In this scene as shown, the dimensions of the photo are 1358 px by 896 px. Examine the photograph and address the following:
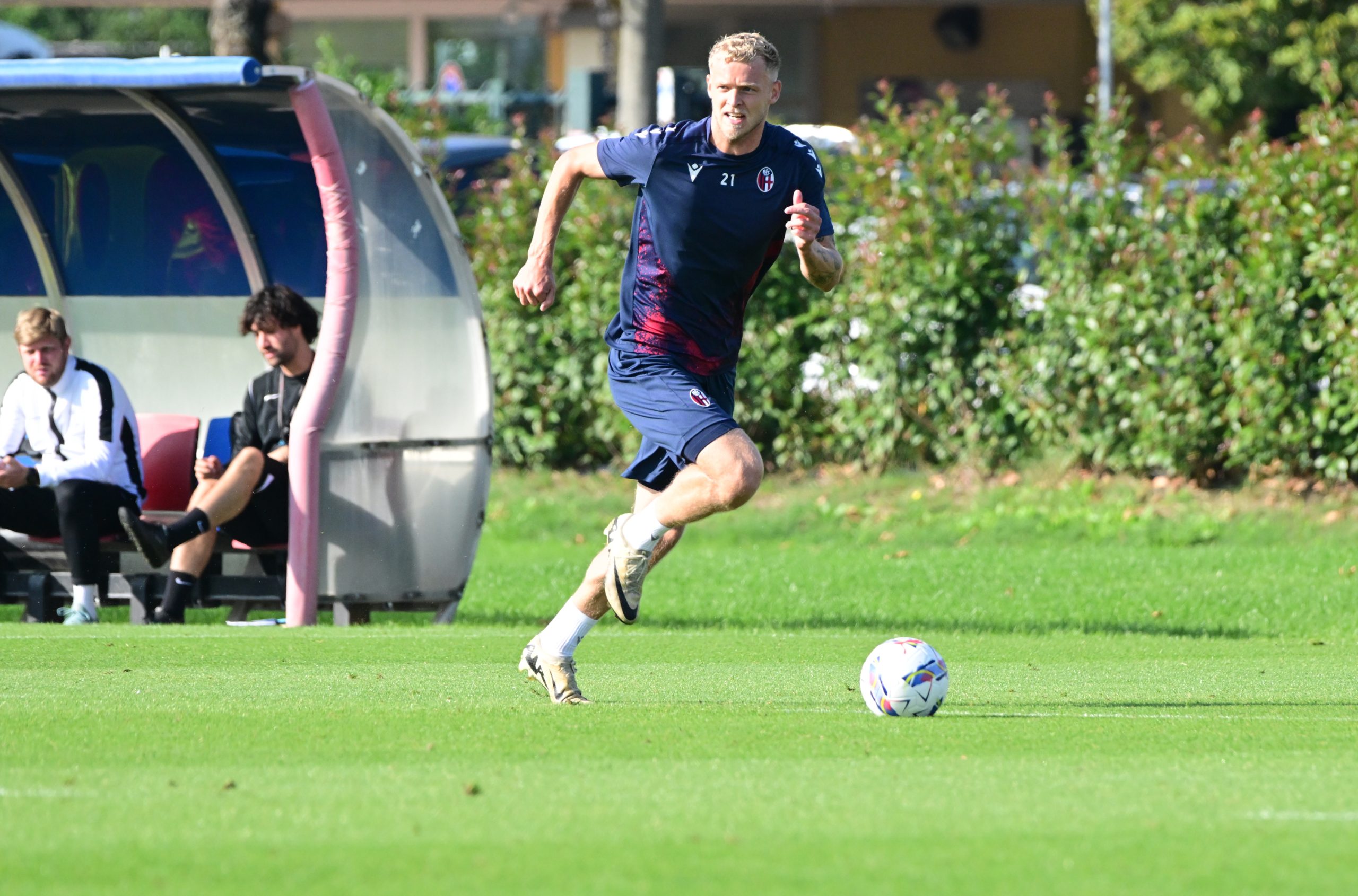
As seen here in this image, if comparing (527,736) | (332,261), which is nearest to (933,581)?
(332,261)

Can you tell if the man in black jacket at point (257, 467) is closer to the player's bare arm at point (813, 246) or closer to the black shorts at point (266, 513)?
the black shorts at point (266, 513)

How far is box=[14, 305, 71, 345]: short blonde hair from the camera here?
33.2 feet

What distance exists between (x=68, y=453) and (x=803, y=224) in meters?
5.15

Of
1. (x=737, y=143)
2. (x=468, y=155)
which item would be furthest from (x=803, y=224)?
(x=468, y=155)

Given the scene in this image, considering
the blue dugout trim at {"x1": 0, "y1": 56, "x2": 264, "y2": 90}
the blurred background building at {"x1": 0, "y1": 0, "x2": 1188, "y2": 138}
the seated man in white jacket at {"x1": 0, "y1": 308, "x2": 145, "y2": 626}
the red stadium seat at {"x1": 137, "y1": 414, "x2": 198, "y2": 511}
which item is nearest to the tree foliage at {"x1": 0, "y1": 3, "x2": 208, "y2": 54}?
the blurred background building at {"x1": 0, "y1": 0, "x2": 1188, "y2": 138}

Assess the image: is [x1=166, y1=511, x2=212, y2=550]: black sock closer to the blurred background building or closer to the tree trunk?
the tree trunk

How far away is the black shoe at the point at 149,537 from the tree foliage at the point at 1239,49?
2315 cm

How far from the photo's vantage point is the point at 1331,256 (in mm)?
12766

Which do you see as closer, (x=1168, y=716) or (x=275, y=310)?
(x=1168, y=716)

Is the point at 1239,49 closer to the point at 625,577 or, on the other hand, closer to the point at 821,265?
the point at 821,265

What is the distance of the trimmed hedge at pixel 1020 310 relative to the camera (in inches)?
511

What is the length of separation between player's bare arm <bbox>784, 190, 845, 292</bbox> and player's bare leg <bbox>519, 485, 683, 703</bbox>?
0.95 metres

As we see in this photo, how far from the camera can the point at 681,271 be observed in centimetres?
680

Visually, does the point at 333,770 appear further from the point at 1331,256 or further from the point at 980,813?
the point at 1331,256
